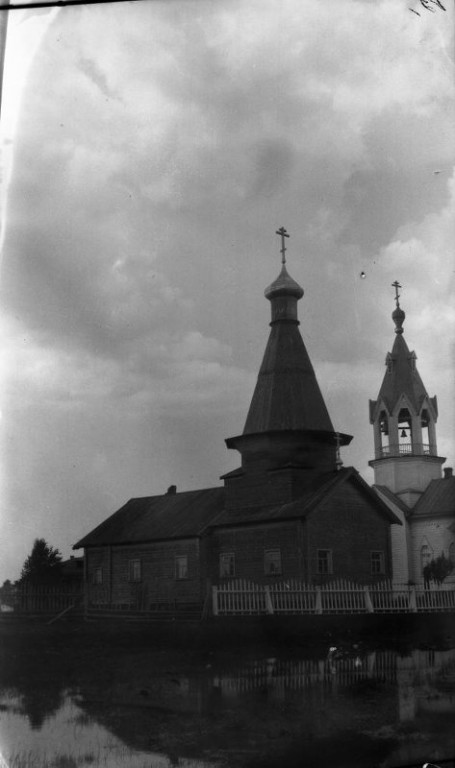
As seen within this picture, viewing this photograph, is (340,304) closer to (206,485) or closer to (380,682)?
(206,485)

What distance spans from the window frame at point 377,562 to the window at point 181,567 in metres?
0.99

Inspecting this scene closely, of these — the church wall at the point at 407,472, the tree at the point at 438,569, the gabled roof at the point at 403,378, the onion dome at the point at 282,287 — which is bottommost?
the tree at the point at 438,569

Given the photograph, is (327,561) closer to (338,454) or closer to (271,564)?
(271,564)

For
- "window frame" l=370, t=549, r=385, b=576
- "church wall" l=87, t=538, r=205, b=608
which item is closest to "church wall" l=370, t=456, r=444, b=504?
"window frame" l=370, t=549, r=385, b=576

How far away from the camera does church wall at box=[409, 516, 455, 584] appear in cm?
449

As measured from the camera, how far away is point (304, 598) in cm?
408

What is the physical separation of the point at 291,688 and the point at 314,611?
38 cm

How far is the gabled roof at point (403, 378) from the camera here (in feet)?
16.0

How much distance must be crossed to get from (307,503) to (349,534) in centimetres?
27

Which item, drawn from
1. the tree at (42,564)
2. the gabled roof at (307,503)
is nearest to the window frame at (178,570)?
the gabled roof at (307,503)

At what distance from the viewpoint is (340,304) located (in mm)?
→ 4766

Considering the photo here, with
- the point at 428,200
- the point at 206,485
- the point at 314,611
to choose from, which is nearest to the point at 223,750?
the point at 314,611

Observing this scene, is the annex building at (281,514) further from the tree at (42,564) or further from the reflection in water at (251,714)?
the reflection in water at (251,714)

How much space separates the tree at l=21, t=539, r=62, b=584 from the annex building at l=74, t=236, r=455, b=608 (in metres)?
0.13
